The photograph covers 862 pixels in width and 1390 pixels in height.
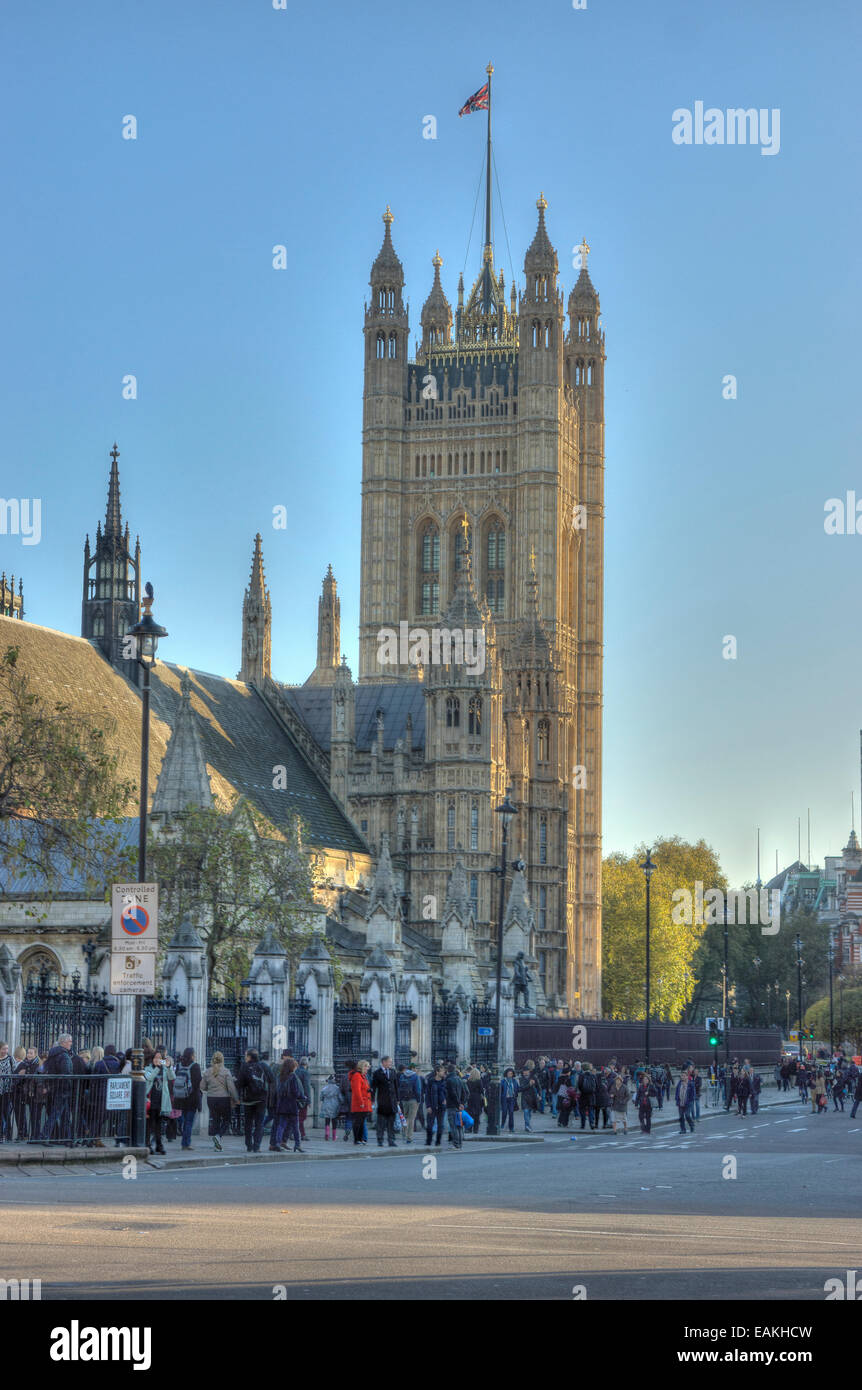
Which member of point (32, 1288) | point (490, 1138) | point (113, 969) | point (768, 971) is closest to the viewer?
point (32, 1288)

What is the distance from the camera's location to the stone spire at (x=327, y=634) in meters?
104

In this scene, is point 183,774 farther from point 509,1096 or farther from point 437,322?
point 437,322

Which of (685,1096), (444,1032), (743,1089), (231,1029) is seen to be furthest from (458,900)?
(231,1029)

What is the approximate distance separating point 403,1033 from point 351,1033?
3.11 metres

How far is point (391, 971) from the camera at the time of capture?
135ft

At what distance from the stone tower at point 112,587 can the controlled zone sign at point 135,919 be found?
39.4 meters

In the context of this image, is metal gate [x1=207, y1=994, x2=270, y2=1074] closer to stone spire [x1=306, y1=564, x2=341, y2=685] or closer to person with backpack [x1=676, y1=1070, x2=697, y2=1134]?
person with backpack [x1=676, y1=1070, x2=697, y2=1134]

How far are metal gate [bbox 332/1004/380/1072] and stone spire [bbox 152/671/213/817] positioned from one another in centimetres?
1170

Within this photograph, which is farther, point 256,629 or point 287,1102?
point 256,629

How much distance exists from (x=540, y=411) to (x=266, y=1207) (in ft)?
343

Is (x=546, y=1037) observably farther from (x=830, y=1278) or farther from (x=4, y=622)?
(x=830, y=1278)

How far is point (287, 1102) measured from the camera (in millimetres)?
27422

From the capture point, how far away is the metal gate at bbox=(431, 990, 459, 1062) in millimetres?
44438
